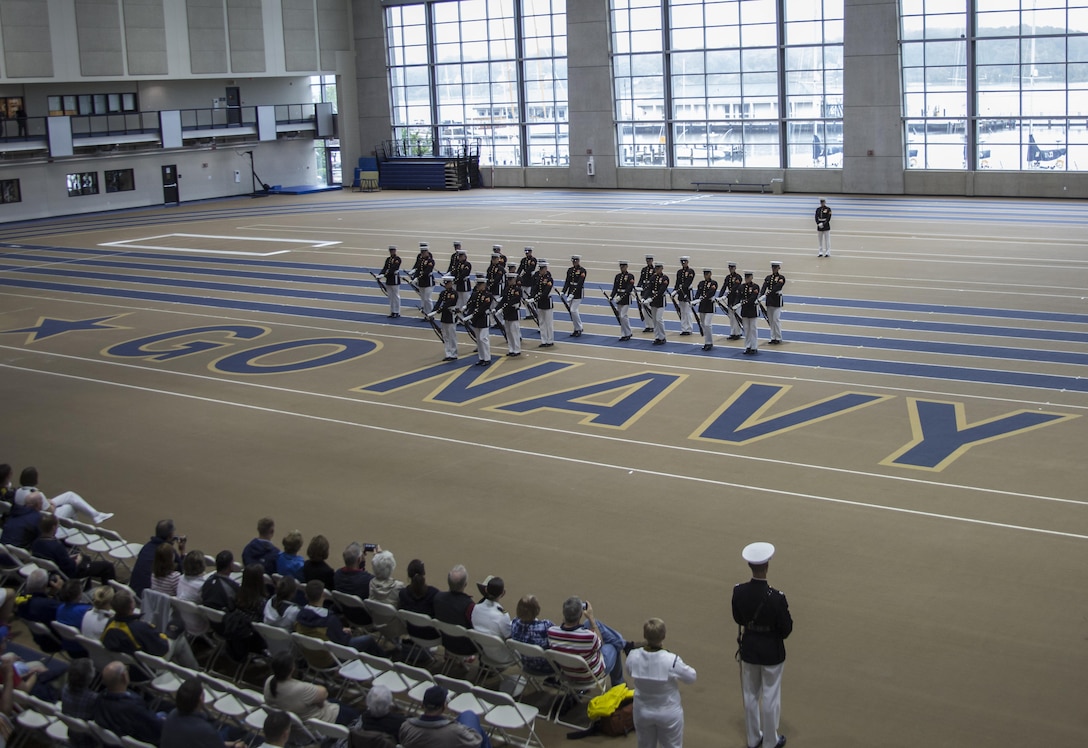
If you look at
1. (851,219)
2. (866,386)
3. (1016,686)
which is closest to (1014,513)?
(1016,686)

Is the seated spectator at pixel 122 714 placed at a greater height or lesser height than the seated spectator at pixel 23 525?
lesser

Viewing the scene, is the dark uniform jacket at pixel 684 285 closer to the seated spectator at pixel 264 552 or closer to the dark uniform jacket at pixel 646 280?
the dark uniform jacket at pixel 646 280

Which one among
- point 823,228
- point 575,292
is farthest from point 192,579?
point 823,228

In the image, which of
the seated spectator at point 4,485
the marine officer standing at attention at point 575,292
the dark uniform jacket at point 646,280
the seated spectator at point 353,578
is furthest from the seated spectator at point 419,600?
the marine officer standing at attention at point 575,292

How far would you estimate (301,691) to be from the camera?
7250mm

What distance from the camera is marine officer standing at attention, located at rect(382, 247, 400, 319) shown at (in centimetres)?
2341

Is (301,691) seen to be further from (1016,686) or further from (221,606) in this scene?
(1016,686)

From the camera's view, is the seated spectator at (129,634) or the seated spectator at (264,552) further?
the seated spectator at (264,552)

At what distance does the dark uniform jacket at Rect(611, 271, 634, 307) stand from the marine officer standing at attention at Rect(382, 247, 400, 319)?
16.3 ft

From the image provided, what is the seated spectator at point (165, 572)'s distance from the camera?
910cm

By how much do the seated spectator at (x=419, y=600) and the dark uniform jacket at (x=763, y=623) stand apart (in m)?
2.26

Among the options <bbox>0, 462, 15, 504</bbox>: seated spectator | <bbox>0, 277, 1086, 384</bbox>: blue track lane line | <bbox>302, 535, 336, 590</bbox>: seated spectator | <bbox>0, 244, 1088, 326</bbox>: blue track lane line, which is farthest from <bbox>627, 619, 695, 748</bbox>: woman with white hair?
<bbox>0, 244, 1088, 326</bbox>: blue track lane line

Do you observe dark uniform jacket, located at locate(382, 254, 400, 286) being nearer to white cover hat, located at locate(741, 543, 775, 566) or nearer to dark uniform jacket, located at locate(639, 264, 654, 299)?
Result: dark uniform jacket, located at locate(639, 264, 654, 299)

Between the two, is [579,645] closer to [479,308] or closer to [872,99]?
[479,308]
